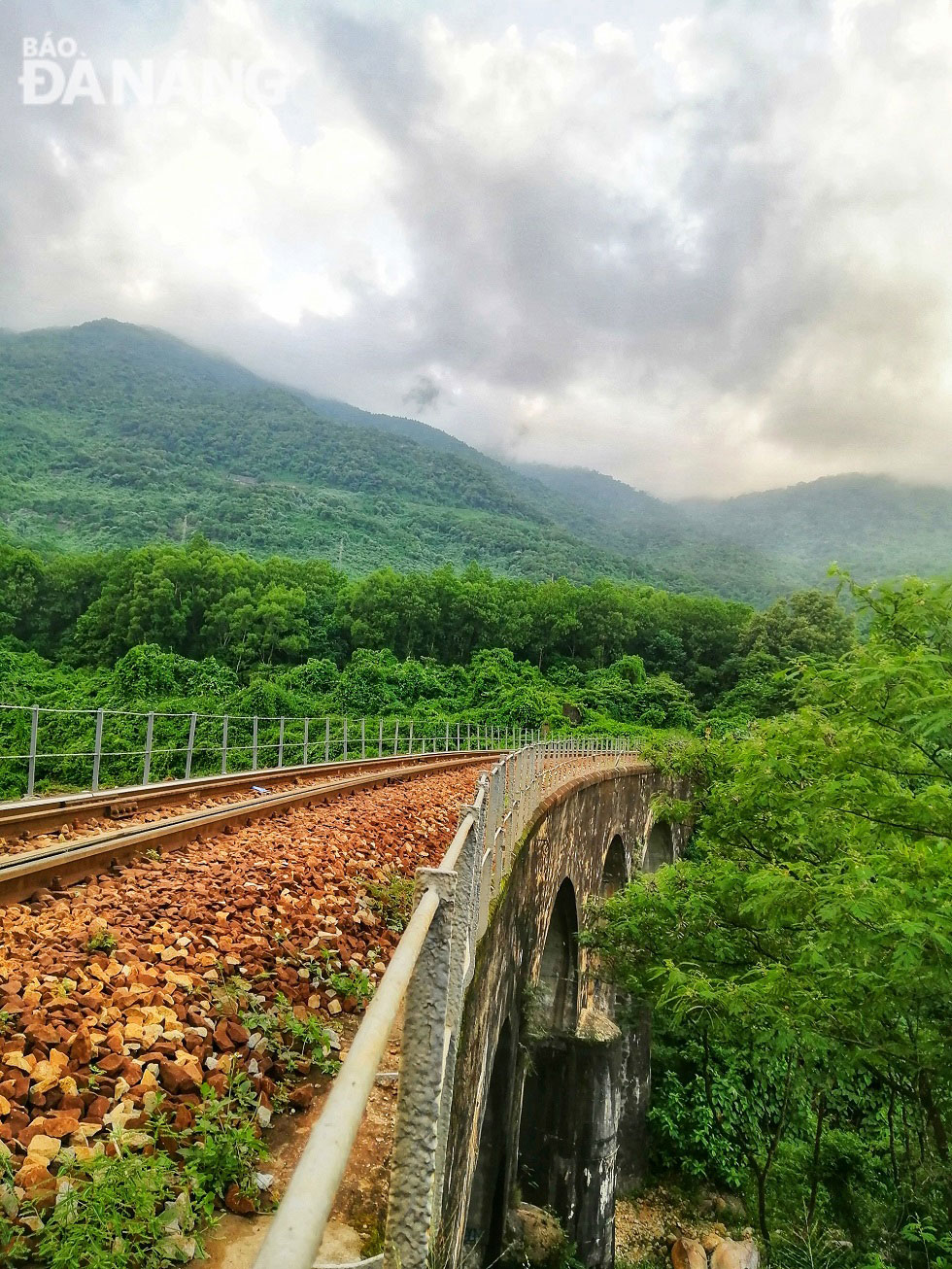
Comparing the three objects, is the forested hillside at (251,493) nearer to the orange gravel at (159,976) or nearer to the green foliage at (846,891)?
the green foliage at (846,891)

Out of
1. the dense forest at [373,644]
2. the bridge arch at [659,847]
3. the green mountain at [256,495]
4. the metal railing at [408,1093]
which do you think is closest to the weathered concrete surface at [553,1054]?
the metal railing at [408,1093]

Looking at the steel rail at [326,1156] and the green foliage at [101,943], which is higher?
the steel rail at [326,1156]

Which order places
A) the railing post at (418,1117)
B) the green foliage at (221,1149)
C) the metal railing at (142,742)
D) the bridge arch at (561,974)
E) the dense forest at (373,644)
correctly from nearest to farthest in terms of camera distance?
the railing post at (418,1117) → the green foliage at (221,1149) → the bridge arch at (561,974) → the metal railing at (142,742) → the dense forest at (373,644)

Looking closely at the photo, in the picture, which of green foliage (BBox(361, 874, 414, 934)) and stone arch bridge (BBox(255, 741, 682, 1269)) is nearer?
stone arch bridge (BBox(255, 741, 682, 1269))

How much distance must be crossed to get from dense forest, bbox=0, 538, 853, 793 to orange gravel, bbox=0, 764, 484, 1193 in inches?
1209

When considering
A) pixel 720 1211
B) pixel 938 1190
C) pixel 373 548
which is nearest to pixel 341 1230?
pixel 938 1190

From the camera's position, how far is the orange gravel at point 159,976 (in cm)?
244

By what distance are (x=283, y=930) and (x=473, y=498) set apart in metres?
180

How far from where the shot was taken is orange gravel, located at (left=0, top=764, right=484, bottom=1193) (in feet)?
8.01

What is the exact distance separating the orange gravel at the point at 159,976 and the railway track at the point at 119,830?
0.16m

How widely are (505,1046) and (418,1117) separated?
880cm

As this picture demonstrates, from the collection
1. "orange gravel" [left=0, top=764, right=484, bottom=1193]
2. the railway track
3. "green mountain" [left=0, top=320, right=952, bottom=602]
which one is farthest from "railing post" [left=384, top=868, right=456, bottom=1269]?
"green mountain" [left=0, top=320, right=952, bottom=602]

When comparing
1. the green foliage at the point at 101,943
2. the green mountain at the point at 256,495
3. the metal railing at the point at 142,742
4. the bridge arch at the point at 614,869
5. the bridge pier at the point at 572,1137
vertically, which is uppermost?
the green mountain at the point at 256,495

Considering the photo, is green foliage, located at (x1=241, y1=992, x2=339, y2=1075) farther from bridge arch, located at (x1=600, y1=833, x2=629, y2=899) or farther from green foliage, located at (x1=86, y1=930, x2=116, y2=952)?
bridge arch, located at (x1=600, y1=833, x2=629, y2=899)
